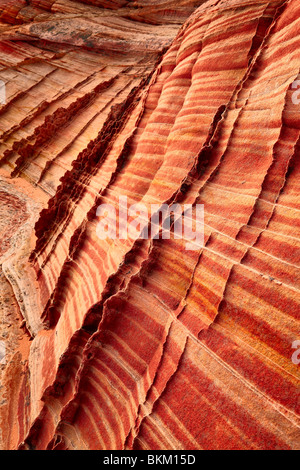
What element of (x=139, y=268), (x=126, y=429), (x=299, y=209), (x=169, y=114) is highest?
(x=169, y=114)

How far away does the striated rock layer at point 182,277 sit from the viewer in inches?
229

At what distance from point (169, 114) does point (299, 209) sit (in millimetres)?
7748

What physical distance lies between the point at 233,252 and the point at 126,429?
4.80 metres

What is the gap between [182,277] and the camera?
25.1 feet

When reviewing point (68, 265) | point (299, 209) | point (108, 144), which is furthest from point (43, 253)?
point (299, 209)

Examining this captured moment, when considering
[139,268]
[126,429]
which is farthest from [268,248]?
[126,429]

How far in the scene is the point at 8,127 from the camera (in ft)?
81.9

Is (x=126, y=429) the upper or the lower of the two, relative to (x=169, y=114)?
lower

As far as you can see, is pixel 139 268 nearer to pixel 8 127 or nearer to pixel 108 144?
pixel 108 144

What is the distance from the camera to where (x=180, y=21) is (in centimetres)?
2794

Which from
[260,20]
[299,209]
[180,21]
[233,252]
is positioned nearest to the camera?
[299,209]

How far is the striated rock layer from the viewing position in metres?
5.80
